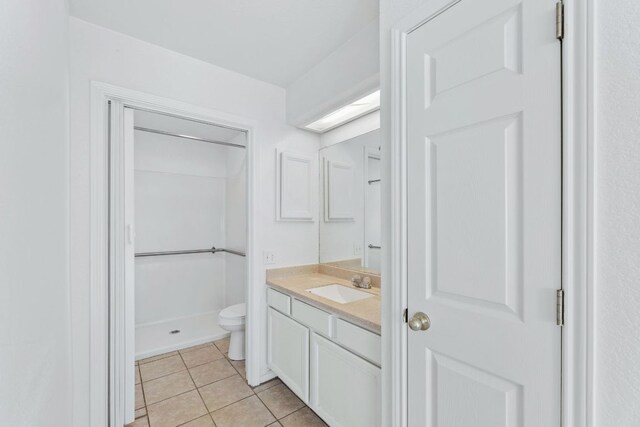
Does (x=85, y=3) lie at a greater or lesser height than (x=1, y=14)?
greater

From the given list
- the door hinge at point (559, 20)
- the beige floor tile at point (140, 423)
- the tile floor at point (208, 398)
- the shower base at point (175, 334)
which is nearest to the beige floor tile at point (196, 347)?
the shower base at point (175, 334)

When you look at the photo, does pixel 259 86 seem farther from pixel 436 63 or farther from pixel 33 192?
pixel 33 192

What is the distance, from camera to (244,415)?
187 centimetres

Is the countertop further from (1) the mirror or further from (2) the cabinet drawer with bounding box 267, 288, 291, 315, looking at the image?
(1) the mirror

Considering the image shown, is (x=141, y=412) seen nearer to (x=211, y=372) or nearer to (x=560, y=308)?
(x=211, y=372)

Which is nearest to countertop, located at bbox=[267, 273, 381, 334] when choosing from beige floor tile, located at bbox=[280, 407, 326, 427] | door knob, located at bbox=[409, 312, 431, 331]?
door knob, located at bbox=[409, 312, 431, 331]

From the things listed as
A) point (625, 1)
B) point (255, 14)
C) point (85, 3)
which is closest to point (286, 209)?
point (255, 14)

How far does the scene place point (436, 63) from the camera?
39.8 inches

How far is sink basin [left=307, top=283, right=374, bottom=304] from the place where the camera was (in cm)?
203

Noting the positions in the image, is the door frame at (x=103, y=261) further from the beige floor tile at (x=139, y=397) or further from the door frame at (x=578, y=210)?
the door frame at (x=578, y=210)

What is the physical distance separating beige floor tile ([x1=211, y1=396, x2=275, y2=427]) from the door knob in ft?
4.53

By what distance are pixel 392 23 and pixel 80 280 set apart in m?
2.04

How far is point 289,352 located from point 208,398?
0.67 m

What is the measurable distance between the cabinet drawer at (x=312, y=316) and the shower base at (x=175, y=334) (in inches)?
64.5
